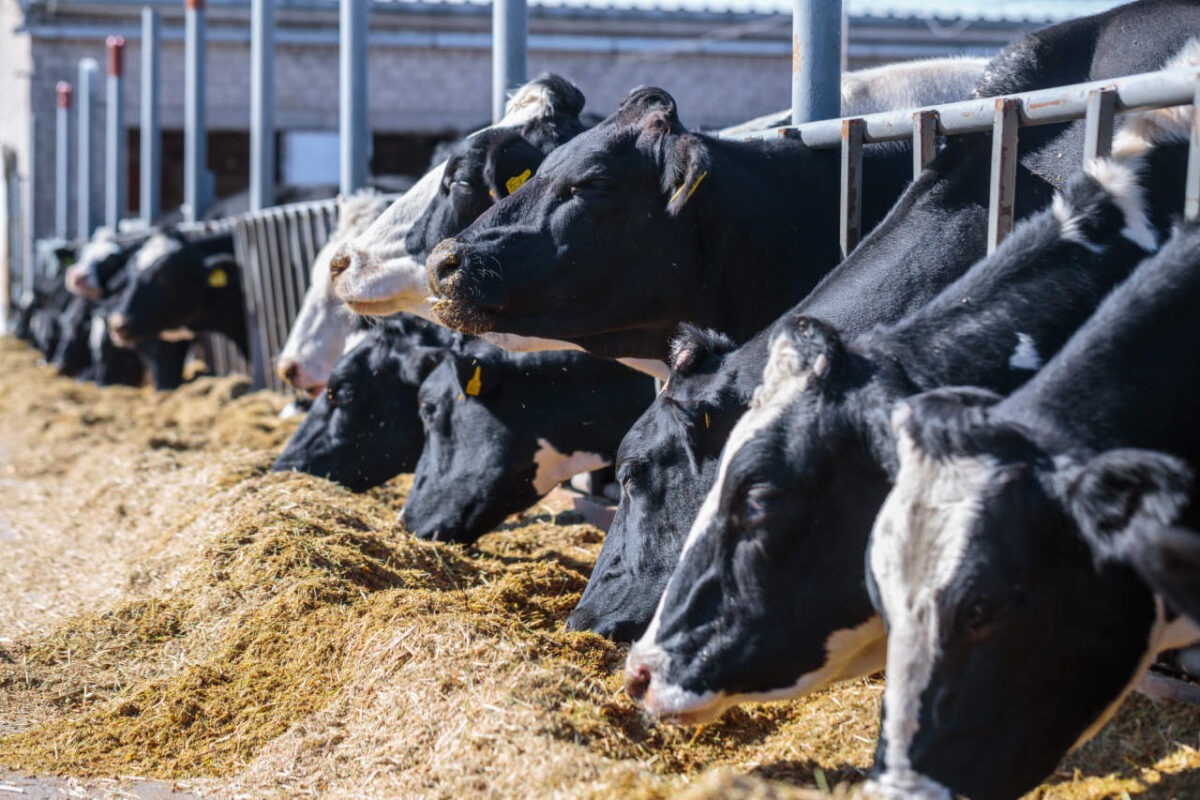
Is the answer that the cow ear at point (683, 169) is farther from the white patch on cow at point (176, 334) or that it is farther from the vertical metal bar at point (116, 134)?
the vertical metal bar at point (116, 134)

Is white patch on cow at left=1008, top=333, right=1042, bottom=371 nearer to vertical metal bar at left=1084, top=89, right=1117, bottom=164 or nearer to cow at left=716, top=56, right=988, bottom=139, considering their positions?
vertical metal bar at left=1084, top=89, right=1117, bottom=164

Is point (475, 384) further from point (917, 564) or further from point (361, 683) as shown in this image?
point (917, 564)

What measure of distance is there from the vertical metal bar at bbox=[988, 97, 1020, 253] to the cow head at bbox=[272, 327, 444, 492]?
3.63 metres

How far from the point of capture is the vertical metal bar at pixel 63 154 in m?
24.0

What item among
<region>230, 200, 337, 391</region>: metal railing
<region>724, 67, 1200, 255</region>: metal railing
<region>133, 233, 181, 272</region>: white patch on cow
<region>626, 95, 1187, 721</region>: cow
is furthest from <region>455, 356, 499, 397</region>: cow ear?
<region>133, 233, 181, 272</region>: white patch on cow

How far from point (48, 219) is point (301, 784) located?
2583 cm

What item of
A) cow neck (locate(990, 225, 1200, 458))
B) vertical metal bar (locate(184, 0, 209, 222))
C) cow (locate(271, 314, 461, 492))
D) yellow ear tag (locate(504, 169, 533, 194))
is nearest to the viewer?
cow neck (locate(990, 225, 1200, 458))

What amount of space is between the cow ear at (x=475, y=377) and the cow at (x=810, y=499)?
9.52 ft

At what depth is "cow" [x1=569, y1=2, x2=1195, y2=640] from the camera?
383 cm

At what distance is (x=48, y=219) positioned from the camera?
26.9 metres

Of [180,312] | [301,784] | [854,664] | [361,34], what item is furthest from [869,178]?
[180,312]

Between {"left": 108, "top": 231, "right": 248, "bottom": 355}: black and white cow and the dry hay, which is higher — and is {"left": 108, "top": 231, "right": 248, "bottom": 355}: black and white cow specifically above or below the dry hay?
above

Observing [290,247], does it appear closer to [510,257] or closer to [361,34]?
[361,34]

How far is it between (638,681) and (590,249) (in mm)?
2058
